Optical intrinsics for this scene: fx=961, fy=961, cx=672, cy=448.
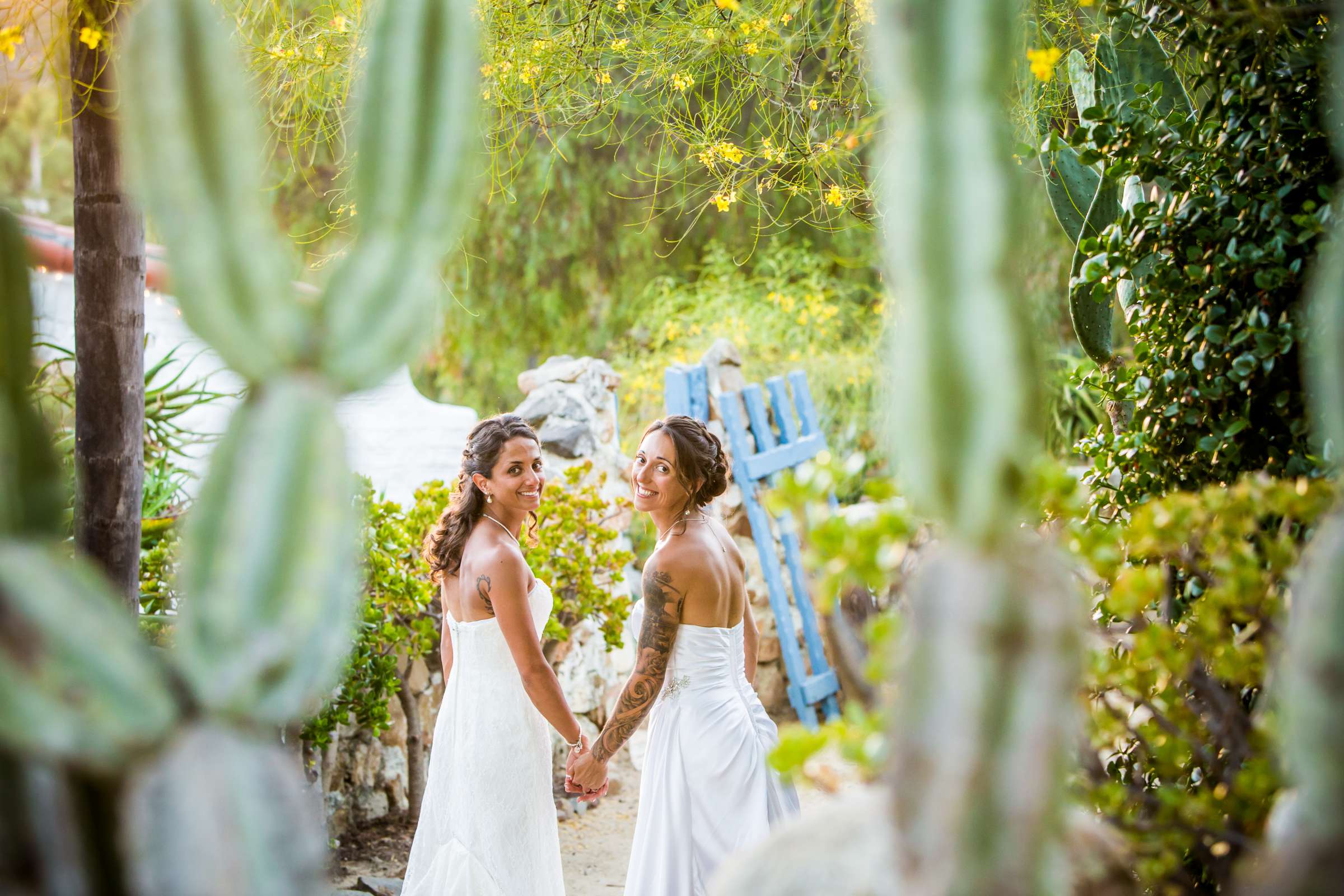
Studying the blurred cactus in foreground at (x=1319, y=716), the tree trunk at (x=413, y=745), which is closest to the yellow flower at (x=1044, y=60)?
the blurred cactus in foreground at (x=1319, y=716)

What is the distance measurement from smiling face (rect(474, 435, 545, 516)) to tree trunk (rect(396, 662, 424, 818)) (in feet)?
4.26

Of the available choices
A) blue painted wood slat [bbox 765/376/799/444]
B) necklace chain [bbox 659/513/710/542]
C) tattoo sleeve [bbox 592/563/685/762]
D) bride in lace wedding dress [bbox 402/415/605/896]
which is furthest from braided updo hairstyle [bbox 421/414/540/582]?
blue painted wood slat [bbox 765/376/799/444]

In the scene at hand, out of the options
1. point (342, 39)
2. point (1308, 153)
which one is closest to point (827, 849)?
point (1308, 153)

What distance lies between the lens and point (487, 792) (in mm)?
2838

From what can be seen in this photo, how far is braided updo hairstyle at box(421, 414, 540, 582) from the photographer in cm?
310

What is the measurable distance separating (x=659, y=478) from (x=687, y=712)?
71 centimetres

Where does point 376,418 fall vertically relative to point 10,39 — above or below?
below

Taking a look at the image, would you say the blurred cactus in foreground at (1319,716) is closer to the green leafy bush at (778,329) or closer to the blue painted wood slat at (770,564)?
the blue painted wood slat at (770,564)

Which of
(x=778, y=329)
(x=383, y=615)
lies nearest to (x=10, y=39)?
(x=383, y=615)

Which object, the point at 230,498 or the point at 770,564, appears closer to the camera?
the point at 230,498

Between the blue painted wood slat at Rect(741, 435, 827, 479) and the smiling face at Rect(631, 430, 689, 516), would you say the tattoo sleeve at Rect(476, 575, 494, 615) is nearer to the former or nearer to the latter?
the smiling face at Rect(631, 430, 689, 516)

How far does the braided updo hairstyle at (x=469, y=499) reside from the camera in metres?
3.10

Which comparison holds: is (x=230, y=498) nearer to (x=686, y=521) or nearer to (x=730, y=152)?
(x=730, y=152)

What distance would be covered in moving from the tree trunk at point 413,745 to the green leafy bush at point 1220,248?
9.72ft
